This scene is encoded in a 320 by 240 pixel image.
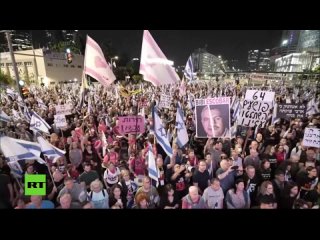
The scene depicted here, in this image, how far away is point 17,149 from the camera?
5895 mm

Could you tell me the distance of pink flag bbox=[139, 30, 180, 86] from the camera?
610cm

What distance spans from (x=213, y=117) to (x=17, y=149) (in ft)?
13.5

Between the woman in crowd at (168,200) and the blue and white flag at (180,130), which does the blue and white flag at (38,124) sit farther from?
the woman in crowd at (168,200)

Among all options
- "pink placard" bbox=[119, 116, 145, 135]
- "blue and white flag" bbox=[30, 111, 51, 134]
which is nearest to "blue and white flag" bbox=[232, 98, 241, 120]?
"pink placard" bbox=[119, 116, 145, 135]

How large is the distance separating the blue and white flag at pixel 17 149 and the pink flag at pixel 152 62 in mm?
2732

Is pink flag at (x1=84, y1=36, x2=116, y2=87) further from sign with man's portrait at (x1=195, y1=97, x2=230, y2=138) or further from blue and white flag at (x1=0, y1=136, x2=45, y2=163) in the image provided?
sign with man's portrait at (x1=195, y1=97, x2=230, y2=138)

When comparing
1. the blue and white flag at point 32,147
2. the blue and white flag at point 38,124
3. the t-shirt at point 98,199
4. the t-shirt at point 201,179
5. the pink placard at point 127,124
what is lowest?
the t-shirt at point 98,199

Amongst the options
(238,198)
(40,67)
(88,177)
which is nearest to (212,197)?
(238,198)

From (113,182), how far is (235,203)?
8.54ft

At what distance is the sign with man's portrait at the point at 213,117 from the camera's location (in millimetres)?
6441

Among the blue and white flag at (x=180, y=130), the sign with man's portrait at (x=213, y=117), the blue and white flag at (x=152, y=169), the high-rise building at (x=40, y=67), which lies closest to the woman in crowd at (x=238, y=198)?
the sign with man's portrait at (x=213, y=117)

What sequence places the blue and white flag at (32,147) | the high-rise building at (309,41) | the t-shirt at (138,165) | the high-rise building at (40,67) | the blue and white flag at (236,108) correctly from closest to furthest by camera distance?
the blue and white flag at (32,147) → the t-shirt at (138,165) → the blue and white flag at (236,108) → the high-rise building at (40,67) → the high-rise building at (309,41)

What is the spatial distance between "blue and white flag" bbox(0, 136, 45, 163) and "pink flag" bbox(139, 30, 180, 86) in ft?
8.96
